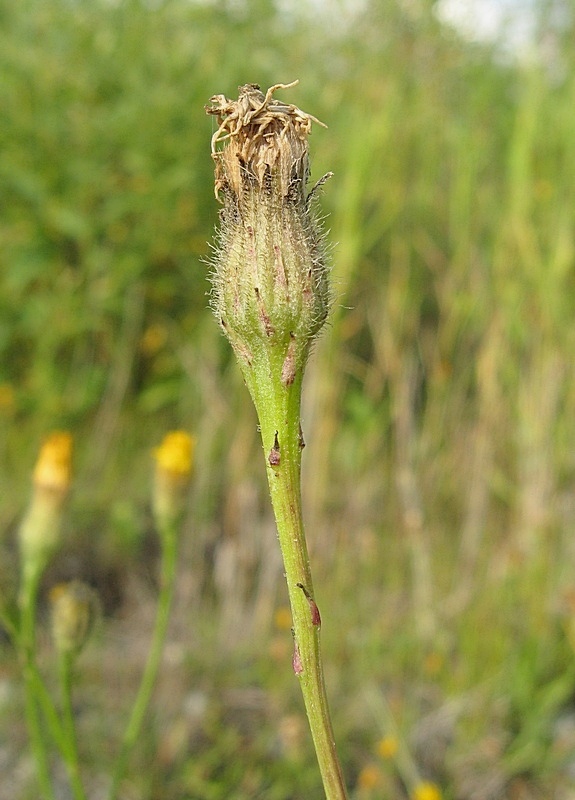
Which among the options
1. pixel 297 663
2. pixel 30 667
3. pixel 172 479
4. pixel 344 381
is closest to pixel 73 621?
pixel 30 667

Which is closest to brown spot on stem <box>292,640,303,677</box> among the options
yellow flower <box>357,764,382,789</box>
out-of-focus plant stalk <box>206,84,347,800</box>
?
out-of-focus plant stalk <box>206,84,347,800</box>

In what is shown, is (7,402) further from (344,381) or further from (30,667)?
(30,667)

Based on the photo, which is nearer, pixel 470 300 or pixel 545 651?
pixel 545 651

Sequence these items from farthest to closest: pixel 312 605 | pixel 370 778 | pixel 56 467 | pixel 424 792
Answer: pixel 370 778, pixel 424 792, pixel 56 467, pixel 312 605

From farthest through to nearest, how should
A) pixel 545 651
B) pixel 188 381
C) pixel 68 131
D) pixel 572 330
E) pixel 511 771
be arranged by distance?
pixel 188 381
pixel 68 131
pixel 572 330
pixel 545 651
pixel 511 771

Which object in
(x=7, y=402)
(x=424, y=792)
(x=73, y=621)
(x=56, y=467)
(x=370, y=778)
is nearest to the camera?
(x=73, y=621)

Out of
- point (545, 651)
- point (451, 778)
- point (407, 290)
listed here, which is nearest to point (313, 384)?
point (407, 290)

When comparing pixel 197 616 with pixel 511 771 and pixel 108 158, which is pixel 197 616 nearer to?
pixel 511 771
